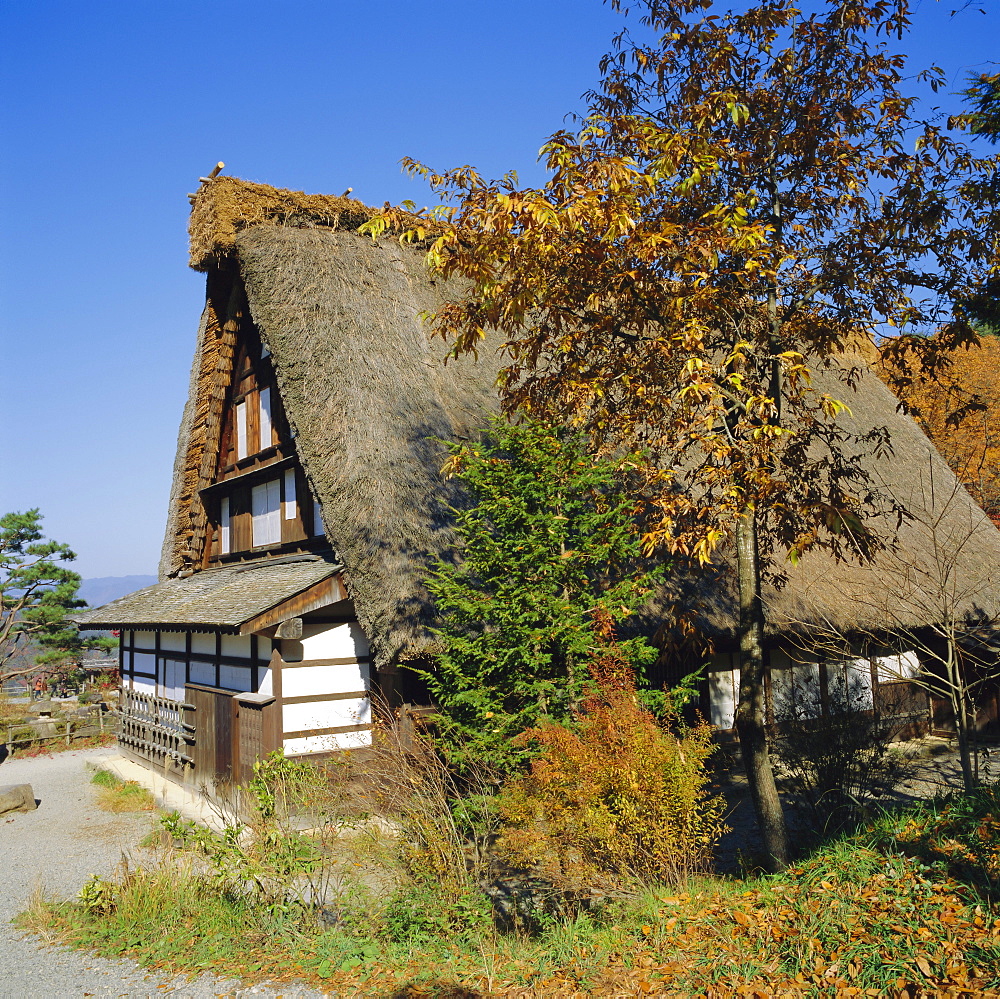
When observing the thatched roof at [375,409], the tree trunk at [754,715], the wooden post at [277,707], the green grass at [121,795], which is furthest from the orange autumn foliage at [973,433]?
the green grass at [121,795]

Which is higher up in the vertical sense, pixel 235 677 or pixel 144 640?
pixel 144 640

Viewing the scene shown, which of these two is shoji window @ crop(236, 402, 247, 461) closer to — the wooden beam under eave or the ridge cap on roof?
the ridge cap on roof

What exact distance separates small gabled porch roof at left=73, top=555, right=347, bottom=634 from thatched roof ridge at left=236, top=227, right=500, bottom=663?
0.80 m

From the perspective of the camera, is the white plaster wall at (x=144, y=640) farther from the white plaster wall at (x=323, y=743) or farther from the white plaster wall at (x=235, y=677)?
the white plaster wall at (x=323, y=743)

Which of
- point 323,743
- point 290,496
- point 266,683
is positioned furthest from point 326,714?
point 290,496

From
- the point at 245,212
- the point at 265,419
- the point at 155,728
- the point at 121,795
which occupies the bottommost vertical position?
the point at 121,795

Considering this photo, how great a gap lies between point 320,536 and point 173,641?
461cm

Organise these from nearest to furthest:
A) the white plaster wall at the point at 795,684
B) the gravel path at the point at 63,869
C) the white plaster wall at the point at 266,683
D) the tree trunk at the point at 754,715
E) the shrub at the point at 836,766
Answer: the gravel path at the point at 63,869
the tree trunk at the point at 754,715
the shrub at the point at 836,766
the white plaster wall at the point at 266,683
the white plaster wall at the point at 795,684

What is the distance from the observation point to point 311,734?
1023cm

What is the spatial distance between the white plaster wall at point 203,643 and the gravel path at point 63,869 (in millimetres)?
2619

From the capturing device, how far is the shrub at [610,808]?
5.54 metres

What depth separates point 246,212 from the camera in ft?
43.1

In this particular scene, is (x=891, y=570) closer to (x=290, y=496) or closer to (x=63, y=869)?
(x=290, y=496)

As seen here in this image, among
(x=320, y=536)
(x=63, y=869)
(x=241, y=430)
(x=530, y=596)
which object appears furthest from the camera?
Answer: (x=241, y=430)
